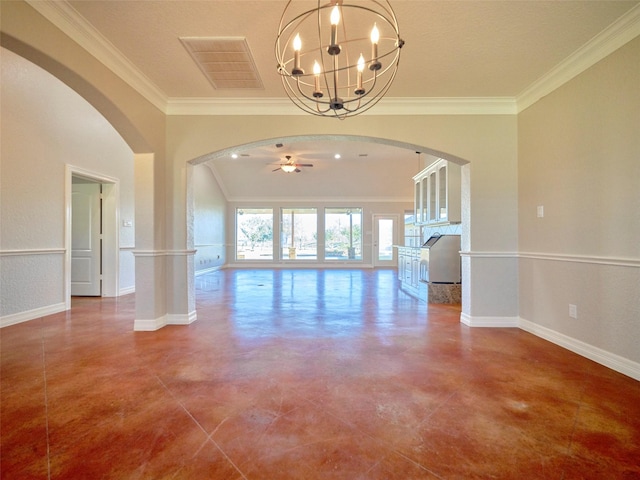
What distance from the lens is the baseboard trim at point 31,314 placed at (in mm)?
3811

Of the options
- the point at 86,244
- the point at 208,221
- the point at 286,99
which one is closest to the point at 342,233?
the point at 208,221

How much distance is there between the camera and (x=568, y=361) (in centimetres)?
277

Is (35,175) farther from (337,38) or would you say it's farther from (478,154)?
(478,154)

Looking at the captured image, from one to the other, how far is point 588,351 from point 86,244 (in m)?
7.52

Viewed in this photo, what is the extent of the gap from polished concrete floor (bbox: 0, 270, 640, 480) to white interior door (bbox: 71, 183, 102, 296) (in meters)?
2.30

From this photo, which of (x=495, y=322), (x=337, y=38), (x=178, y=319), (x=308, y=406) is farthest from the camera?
(x=178, y=319)

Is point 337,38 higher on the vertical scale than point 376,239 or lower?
higher

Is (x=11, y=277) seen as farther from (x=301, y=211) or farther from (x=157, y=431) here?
(x=301, y=211)

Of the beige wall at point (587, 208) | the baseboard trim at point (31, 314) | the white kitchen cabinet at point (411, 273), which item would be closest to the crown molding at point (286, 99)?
the beige wall at point (587, 208)

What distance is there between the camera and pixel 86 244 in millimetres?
5770

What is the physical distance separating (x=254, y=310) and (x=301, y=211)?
705cm

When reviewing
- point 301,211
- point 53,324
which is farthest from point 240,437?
point 301,211

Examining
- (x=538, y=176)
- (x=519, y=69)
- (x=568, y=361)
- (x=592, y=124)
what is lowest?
(x=568, y=361)

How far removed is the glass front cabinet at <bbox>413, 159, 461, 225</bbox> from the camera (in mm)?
5184
